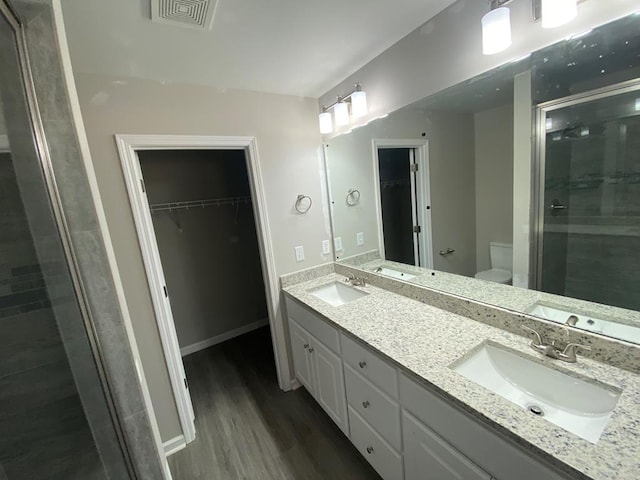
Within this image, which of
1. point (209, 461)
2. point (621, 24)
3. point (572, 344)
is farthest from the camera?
point (209, 461)

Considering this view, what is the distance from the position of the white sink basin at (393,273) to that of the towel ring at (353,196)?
0.59 m

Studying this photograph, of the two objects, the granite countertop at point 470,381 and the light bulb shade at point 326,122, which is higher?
the light bulb shade at point 326,122

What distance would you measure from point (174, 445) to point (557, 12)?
3.09 meters

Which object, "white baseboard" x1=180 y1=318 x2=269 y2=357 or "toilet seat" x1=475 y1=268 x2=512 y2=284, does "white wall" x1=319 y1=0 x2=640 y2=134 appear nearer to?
"toilet seat" x1=475 y1=268 x2=512 y2=284

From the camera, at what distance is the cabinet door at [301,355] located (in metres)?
2.02

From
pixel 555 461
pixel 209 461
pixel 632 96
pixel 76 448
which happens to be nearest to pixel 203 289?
pixel 209 461

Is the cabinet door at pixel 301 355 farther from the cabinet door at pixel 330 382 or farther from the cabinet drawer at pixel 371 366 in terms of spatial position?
the cabinet drawer at pixel 371 366

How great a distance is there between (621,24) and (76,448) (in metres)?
2.61

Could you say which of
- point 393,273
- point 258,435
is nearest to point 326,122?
point 393,273

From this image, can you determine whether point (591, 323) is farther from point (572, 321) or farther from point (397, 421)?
point (397, 421)

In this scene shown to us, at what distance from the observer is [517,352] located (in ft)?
3.62

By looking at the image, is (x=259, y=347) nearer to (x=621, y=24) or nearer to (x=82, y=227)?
(x=82, y=227)

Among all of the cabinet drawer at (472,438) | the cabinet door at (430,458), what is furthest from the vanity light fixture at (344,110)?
the cabinet door at (430,458)

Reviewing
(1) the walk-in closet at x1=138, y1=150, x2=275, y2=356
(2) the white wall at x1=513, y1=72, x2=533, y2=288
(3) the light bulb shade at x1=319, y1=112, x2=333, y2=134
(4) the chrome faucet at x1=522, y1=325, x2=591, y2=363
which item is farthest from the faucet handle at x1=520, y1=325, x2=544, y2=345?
(1) the walk-in closet at x1=138, y1=150, x2=275, y2=356
